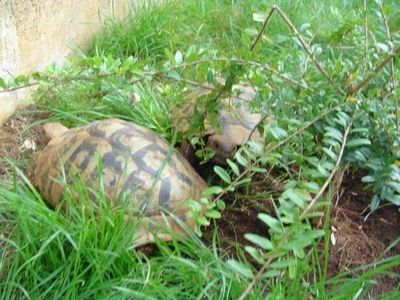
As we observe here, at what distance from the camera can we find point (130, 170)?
2189mm

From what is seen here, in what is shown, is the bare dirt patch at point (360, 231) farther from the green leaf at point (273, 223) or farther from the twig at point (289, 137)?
the green leaf at point (273, 223)

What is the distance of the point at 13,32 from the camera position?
9.23ft

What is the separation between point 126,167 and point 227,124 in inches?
18.6

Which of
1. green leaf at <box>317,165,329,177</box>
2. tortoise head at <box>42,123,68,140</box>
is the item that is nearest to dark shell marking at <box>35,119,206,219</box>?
tortoise head at <box>42,123,68,140</box>

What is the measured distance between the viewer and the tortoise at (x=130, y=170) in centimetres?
211

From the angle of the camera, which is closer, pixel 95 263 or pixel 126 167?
pixel 95 263

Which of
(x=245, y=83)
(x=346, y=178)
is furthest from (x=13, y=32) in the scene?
(x=346, y=178)

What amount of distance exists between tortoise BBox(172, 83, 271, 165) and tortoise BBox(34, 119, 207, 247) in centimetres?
11

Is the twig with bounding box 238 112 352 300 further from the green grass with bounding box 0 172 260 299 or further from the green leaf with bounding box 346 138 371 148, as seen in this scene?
the green grass with bounding box 0 172 260 299

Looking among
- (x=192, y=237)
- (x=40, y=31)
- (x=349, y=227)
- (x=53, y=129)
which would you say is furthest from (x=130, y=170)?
(x=40, y=31)

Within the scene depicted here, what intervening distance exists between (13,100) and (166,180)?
977 millimetres

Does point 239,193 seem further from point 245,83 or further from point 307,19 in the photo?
point 307,19

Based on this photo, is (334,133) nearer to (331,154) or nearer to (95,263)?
(331,154)

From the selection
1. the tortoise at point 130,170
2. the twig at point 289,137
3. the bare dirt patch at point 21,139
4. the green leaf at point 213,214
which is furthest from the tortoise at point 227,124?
the bare dirt patch at point 21,139
